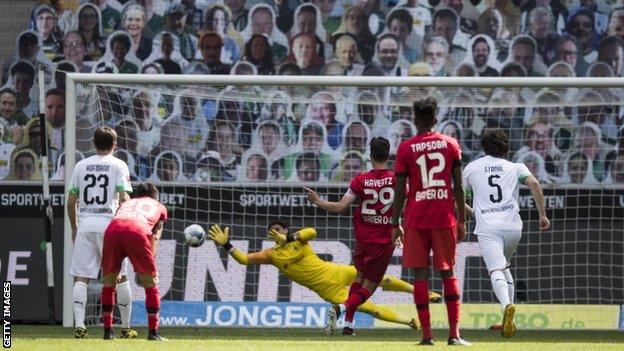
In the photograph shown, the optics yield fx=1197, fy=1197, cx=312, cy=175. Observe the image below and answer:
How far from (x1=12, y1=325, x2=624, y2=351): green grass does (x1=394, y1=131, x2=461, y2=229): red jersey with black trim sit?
84 cm

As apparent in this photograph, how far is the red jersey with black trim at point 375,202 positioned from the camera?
10.2m

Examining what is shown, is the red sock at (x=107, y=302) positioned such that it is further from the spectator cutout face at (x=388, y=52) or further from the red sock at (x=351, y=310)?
the spectator cutout face at (x=388, y=52)

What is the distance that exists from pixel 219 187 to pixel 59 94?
3458 mm

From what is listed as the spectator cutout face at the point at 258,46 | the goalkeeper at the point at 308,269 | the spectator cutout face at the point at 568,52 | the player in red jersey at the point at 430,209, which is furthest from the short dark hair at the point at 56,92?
the player in red jersey at the point at 430,209

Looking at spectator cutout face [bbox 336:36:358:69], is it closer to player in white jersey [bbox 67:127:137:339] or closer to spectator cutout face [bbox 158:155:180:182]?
spectator cutout face [bbox 158:155:180:182]

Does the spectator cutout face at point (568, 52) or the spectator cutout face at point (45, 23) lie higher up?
the spectator cutout face at point (45, 23)

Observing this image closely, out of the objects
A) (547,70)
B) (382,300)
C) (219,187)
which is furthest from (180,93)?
(547,70)

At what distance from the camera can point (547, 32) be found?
16141 mm

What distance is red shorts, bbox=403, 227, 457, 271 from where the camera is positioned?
25.9ft

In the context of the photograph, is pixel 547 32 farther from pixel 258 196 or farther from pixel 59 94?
pixel 59 94

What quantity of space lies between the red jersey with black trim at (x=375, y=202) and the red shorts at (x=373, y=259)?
5 cm

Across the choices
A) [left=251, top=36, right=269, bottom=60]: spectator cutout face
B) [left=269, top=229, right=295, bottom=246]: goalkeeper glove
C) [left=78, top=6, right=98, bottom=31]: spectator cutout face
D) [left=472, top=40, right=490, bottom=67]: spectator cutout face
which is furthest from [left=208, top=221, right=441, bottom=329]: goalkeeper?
[left=78, top=6, right=98, bottom=31]: spectator cutout face

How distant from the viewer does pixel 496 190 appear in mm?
9742

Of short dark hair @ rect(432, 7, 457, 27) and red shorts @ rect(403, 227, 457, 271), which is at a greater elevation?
short dark hair @ rect(432, 7, 457, 27)
